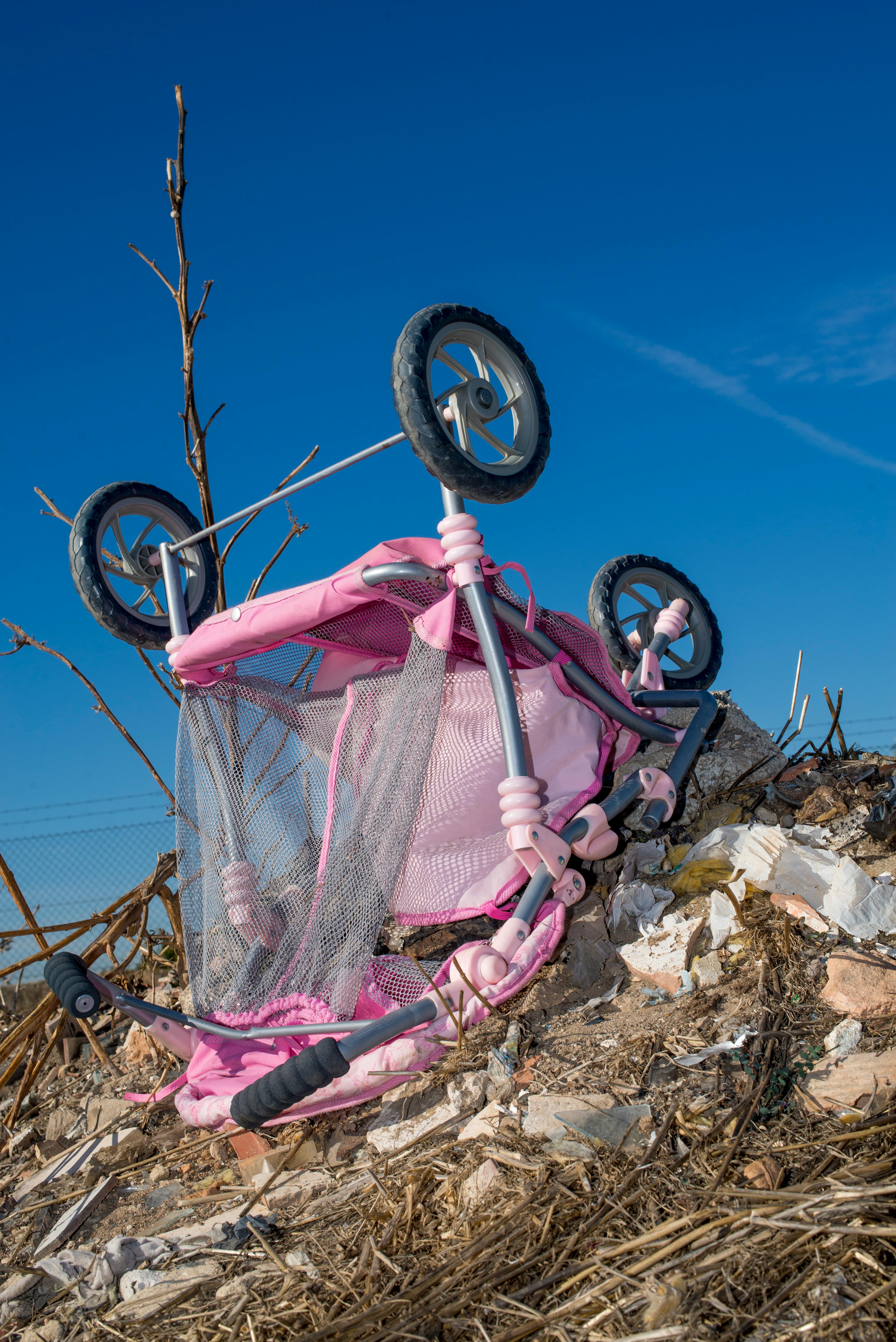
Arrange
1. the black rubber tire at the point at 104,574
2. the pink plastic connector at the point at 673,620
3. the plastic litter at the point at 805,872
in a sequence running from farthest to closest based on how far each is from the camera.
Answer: the pink plastic connector at the point at 673,620 → the black rubber tire at the point at 104,574 → the plastic litter at the point at 805,872

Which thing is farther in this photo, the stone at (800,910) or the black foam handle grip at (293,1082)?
the stone at (800,910)

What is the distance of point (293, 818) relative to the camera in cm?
337

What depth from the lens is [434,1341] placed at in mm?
1522

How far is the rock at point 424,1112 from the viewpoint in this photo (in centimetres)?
232

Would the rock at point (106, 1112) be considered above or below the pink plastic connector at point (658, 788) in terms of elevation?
below

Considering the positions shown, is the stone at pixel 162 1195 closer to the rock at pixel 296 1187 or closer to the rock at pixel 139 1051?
the rock at pixel 296 1187

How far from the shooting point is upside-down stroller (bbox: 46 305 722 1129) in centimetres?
278

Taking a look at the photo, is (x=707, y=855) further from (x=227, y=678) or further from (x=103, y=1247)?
(x=103, y=1247)

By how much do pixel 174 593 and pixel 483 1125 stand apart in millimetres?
2376

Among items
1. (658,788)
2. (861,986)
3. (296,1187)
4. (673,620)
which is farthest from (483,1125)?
(673,620)

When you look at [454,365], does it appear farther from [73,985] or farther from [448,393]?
[73,985]

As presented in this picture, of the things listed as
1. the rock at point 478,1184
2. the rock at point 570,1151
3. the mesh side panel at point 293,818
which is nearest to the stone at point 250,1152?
the mesh side panel at point 293,818

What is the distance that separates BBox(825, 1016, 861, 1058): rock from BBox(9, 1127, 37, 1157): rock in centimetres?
281

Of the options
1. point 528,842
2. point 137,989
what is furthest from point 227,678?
point 137,989
